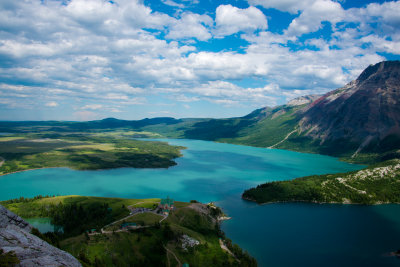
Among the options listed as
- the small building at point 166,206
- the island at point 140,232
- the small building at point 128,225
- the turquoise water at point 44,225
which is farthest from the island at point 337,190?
the turquoise water at point 44,225

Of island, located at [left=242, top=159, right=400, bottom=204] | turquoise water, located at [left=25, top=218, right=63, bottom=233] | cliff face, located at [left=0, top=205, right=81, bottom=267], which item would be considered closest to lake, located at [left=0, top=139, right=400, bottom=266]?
island, located at [left=242, top=159, right=400, bottom=204]

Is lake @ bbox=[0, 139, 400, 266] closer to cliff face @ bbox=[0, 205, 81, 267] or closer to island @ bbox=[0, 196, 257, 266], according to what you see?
island @ bbox=[0, 196, 257, 266]

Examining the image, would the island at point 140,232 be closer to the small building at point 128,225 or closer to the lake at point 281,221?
the small building at point 128,225

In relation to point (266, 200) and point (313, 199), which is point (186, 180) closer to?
point (266, 200)

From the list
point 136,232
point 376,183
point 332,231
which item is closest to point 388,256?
point 332,231

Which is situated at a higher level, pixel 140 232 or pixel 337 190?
pixel 140 232

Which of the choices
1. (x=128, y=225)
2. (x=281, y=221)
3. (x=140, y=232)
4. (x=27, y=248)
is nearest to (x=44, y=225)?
(x=128, y=225)

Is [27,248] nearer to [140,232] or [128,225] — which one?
[140,232]
